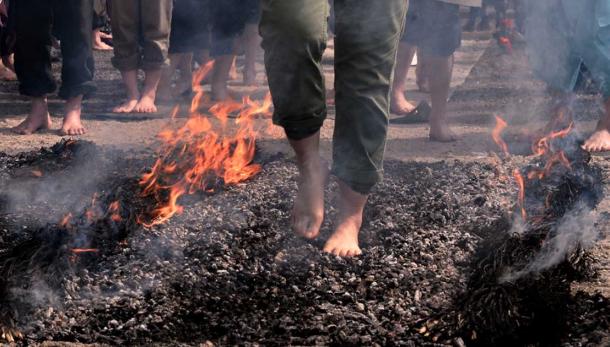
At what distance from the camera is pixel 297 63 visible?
339 centimetres

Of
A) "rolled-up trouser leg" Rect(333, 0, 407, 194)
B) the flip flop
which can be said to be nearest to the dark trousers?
the flip flop

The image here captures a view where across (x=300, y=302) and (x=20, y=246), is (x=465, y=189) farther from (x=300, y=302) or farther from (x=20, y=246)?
(x=20, y=246)

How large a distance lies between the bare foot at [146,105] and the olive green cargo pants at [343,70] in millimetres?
3370

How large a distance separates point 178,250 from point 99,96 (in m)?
4.27

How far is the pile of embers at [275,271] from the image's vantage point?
283cm

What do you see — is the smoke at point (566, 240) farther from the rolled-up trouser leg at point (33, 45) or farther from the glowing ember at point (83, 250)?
the rolled-up trouser leg at point (33, 45)

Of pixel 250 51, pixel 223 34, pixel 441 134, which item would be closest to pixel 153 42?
pixel 223 34

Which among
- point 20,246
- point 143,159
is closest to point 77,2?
point 143,159

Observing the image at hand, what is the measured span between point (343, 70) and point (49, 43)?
123 inches

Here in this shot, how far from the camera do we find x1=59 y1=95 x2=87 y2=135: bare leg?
19.2ft

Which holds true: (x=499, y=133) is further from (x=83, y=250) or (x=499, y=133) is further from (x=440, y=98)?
(x=83, y=250)

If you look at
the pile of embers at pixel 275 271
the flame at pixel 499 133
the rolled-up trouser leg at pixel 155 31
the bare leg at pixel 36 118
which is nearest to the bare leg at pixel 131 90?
the rolled-up trouser leg at pixel 155 31

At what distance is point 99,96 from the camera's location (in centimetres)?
743

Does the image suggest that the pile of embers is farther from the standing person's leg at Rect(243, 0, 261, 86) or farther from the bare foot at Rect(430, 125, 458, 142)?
the standing person's leg at Rect(243, 0, 261, 86)
